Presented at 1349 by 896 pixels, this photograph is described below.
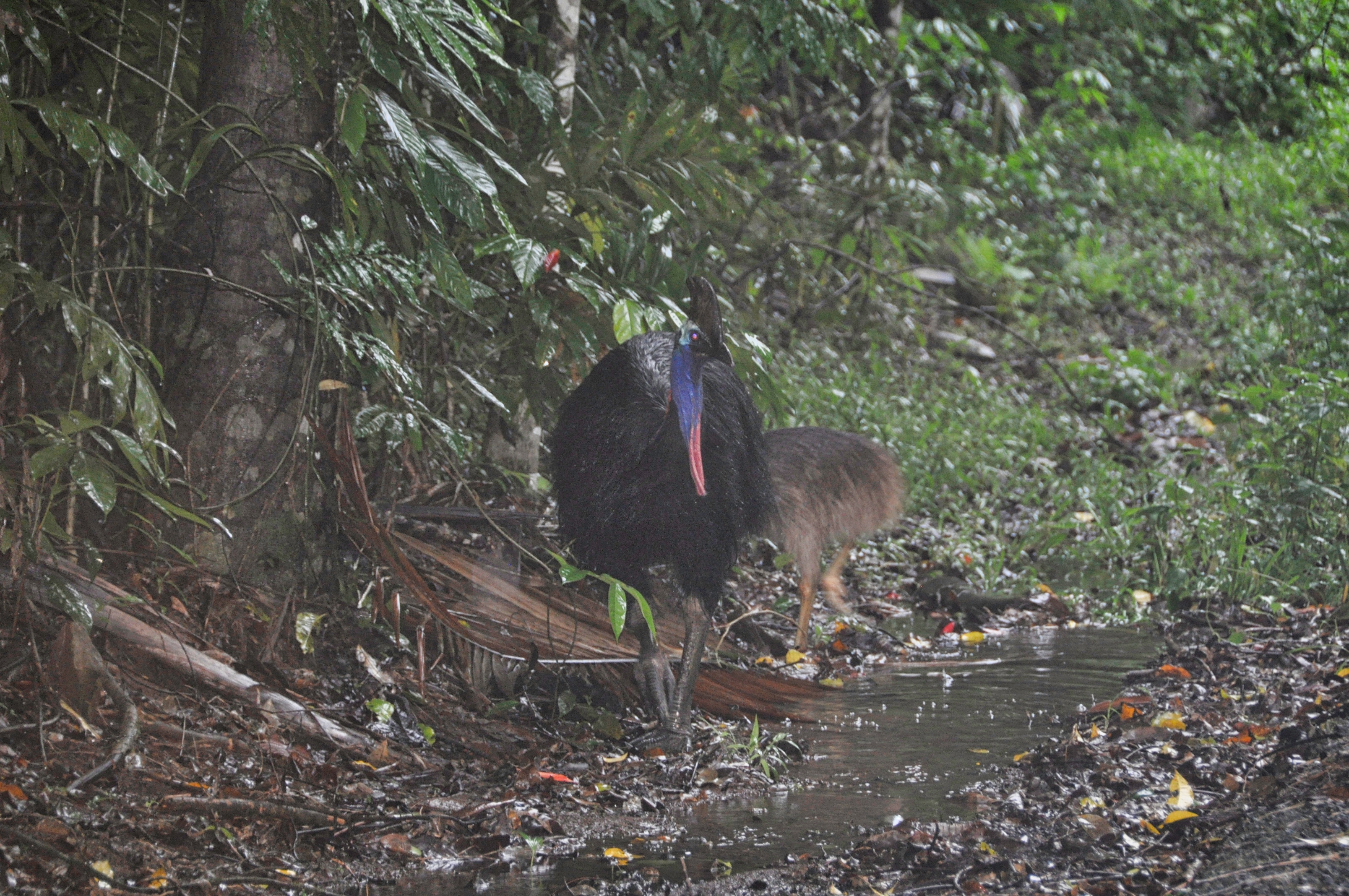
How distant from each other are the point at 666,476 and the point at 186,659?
1.46 m

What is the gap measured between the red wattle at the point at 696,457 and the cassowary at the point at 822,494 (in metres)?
1.11

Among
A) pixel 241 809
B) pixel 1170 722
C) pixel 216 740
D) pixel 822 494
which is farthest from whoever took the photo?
pixel 822 494

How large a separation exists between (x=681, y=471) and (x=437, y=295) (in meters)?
1.41

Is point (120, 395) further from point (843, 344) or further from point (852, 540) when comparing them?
point (843, 344)

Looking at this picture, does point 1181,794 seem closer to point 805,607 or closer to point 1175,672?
point 1175,672

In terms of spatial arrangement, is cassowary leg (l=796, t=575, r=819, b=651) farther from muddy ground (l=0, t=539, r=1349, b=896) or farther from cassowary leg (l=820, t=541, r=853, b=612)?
muddy ground (l=0, t=539, r=1349, b=896)

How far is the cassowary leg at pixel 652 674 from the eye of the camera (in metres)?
4.05

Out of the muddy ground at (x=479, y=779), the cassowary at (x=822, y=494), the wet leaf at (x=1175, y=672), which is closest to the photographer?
the muddy ground at (x=479, y=779)

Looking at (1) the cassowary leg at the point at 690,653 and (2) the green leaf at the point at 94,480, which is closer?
(2) the green leaf at the point at 94,480

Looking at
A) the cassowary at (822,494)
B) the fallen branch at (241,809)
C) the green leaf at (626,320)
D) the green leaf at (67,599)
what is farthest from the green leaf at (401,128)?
the cassowary at (822,494)

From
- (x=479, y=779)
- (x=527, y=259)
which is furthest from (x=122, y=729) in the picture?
(x=527, y=259)

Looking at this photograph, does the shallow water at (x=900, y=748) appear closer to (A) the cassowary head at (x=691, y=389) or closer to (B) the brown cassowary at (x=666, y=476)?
(B) the brown cassowary at (x=666, y=476)

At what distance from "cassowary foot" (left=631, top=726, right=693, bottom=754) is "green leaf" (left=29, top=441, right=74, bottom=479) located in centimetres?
186

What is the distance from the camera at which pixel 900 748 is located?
3791mm
